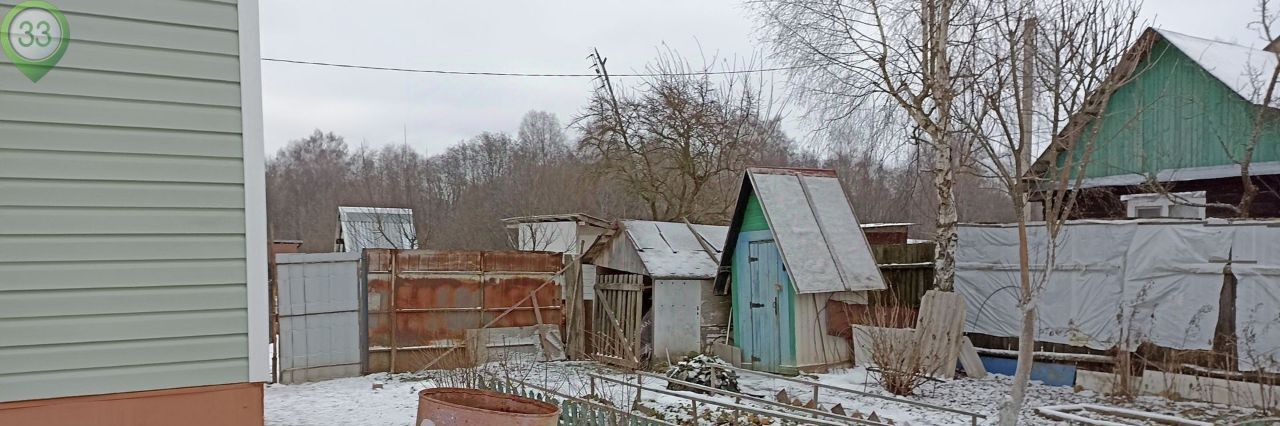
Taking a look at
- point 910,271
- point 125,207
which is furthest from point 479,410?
point 910,271

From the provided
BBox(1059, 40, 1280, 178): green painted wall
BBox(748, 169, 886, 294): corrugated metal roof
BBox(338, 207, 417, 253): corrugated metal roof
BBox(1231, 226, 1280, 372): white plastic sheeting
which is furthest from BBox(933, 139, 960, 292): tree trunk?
BBox(338, 207, 417, 253): corrugated metal roof

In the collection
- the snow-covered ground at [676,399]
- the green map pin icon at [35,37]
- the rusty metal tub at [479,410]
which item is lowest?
the snow-covered ground at [676,399]

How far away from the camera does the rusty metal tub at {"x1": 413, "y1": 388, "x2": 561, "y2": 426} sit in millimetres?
4621

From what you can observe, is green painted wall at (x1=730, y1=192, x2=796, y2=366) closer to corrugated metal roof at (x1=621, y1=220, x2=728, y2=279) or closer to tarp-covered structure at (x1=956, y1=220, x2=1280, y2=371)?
corrugated metal roof at (x1=621, y1=220, x2=728, y2=279)

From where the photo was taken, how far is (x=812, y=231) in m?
13.3

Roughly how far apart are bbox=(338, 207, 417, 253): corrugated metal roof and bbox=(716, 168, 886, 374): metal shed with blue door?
15.7 metres

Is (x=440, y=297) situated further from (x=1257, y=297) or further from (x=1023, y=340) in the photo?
(x=1257, y=297)

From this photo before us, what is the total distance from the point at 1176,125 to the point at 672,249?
9.14 metres

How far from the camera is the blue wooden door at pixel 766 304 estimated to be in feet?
43.0

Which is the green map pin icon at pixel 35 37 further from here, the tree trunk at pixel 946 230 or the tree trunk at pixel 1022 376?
the tree trunk at pixel 946 230

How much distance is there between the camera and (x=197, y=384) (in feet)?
13.8

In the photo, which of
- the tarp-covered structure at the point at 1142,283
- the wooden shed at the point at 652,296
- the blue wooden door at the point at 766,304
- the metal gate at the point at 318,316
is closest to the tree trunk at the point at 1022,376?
the tarp-covered structure at the point at 1142,283

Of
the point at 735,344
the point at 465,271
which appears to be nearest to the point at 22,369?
the point at 465,271

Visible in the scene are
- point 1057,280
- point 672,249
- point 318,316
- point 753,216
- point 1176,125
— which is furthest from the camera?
point 1176,125
